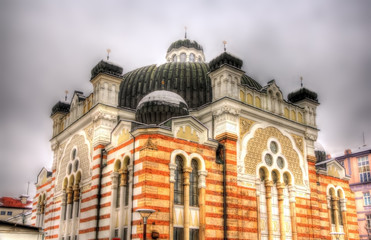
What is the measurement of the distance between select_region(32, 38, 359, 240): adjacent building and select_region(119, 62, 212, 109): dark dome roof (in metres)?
0.08

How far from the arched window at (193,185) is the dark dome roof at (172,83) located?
6.07 meters

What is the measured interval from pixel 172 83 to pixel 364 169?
26.2 meters

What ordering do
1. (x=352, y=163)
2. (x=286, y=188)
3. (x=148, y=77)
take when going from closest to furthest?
(x=286, y=188) < (x=148, y=77) < (x=352, y=163)

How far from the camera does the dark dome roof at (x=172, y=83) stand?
27516 mm

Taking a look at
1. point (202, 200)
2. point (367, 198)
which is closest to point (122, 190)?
point (202, 200)

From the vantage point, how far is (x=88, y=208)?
2370 cm

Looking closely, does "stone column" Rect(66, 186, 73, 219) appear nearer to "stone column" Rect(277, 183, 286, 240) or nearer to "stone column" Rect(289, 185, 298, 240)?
"stone column" Rect(277, 183, 286, 240)

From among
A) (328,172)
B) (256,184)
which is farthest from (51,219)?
(328,172)

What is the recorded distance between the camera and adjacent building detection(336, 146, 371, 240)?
135 feet

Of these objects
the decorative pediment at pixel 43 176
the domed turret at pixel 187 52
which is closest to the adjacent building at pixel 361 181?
the domed turret at pixel 187 52

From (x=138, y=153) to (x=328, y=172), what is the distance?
51.8 feet

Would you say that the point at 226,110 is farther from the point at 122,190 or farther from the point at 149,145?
the point at 122,190

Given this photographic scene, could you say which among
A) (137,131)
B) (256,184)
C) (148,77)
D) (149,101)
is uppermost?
(148,77)

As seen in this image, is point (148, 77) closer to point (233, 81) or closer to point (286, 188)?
point (233, 81)
